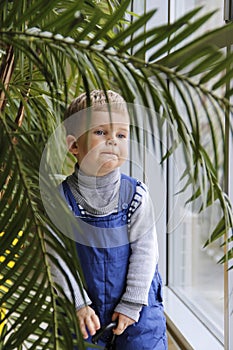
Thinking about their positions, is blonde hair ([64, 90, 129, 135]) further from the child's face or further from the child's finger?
the child's finger

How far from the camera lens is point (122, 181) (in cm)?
159

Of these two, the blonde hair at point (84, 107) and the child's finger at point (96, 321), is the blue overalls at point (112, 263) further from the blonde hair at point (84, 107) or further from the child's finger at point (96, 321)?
the blonde hair at point (84, 107)

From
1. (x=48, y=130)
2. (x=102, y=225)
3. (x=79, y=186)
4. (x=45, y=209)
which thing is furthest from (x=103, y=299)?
(x=45, y=209)

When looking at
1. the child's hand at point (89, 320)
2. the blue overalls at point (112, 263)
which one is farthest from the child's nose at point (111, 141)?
the child's hand at point (89, 320)

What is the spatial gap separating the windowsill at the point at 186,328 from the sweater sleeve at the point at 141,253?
77 centimetres

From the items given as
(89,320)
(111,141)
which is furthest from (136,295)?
(111,141)

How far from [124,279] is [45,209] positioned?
33.4 inches

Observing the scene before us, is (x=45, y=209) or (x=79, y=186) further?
(x=79, y=186)

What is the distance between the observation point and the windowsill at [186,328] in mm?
2377

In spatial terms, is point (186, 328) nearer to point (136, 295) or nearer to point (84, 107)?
point (136, 295)

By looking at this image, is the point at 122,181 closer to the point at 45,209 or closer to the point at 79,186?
the point at 79,186

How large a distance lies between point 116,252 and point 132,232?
0.07 m

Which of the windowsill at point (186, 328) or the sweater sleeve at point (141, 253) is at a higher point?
the sweater sleeve at point (141, 253)

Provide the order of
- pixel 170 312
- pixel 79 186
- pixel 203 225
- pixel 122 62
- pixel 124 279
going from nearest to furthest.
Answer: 1. pixel 122 62
2. pixel 79 186
3. pixel 124 279
4. pixel 203 225
5. pixel 170 312
